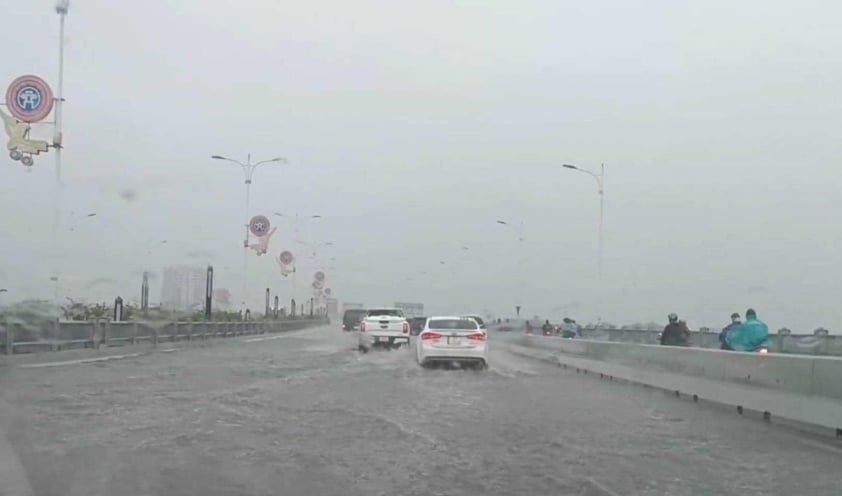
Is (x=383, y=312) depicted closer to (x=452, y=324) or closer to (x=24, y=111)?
(x=452, y=324)

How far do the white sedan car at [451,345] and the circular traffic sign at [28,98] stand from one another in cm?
1351

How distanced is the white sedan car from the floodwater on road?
7.08 meters

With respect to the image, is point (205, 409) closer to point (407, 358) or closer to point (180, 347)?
point (407, 358)

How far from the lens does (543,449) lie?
11.6 metres

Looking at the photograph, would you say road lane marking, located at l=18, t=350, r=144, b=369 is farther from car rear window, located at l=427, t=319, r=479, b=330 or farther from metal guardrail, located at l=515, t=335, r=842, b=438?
metal guardrail, located at l=515, t=335, r=842, b=438

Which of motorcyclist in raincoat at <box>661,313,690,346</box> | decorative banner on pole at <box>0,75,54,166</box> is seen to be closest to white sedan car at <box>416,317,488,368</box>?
motorcyclist in raincoat at <box>661,313,690,346</box>

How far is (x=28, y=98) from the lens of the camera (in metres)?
30.3

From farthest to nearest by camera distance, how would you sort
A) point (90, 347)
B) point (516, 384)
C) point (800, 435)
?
point (90, 347)
point (516, 384)
point (800, 435)

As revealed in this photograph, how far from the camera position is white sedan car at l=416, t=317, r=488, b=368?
28.3 metres

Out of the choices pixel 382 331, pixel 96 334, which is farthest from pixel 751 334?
pixel 382 331

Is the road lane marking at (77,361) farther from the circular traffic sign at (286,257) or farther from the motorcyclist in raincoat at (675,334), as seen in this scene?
the circular traffic sign at (286,257)

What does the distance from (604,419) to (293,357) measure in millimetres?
19880

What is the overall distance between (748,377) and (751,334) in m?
4.25

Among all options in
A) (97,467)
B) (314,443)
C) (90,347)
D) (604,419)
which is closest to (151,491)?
(97,467)
